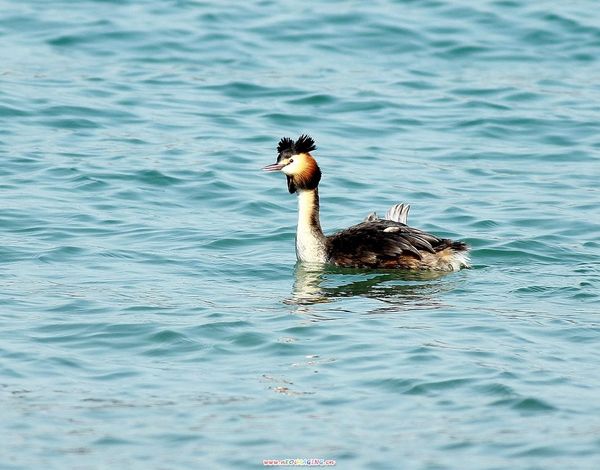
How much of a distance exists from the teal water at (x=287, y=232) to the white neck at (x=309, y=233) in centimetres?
24

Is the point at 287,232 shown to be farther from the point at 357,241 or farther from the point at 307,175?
the point at 357,241

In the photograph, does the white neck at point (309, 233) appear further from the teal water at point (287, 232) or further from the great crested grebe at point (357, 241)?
the teal water at point (287, 232)

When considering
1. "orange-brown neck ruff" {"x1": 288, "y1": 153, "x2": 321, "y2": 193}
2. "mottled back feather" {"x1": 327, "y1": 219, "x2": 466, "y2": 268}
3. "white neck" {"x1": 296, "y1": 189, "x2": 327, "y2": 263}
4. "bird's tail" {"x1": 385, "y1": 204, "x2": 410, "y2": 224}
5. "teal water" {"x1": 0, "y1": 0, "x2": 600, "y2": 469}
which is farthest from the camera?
"bird's tail" {"x1": 385, "y1": 204, "x2": 410, "y2": 224}

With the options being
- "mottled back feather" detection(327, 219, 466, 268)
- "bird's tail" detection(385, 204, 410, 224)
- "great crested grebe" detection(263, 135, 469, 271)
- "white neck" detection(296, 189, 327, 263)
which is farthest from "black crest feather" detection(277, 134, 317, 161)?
"bird's tail" detection(385, 204, 410, 224)

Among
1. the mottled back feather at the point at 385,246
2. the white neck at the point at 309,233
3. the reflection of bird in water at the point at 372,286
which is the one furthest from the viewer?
the white neck at the point at 309,233

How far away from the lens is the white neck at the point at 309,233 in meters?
12.6

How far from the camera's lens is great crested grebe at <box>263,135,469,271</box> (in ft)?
40.5

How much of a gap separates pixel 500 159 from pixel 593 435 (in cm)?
907

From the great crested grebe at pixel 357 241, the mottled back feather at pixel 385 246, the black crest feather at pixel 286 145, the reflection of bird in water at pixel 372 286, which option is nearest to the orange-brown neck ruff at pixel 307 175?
the great crested grebe at pixel 357 241

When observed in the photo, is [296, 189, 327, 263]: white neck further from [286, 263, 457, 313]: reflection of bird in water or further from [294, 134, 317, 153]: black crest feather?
[294, 134, 317, 153]: black crest feather

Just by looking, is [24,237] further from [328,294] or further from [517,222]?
[517,222]

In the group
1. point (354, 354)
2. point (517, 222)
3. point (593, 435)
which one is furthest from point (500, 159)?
point (593, 435)

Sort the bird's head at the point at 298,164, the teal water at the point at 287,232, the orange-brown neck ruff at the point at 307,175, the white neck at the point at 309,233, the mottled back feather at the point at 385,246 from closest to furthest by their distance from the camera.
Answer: the teal water at the point at 287,232 → the mottled back feather at the point at 385,246 → the white neck at the point at 309,233 → the bird's head at the point at 298,164 → the orange-brown neck ruff at the point at 307,175

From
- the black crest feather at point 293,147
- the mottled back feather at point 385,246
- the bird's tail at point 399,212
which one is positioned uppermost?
the black crest feather at point 293,147
